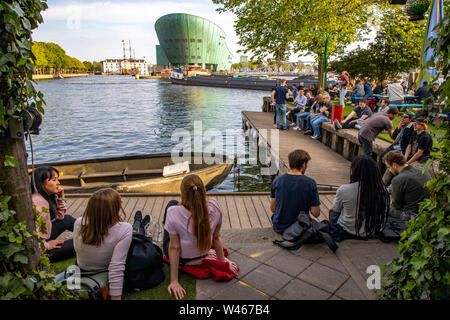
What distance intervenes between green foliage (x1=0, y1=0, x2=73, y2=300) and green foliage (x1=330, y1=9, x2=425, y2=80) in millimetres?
21537

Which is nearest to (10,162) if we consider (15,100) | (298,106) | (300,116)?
(15,100)

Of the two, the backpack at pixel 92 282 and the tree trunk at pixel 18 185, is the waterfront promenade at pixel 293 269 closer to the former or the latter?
the backpack at pixel 92 282

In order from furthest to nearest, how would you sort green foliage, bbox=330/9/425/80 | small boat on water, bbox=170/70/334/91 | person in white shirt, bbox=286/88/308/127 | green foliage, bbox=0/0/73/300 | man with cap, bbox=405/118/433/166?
small boat on water, bbox=170/70/334/91 < green foliage, bbox=330/9/425/80 < person in white shirt, bbox=286/88/308/127 < man with cap, bbox=405/118/433/166 < green foliage, bbox=0/0/73/300

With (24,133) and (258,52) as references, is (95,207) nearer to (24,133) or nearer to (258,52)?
(24,133)

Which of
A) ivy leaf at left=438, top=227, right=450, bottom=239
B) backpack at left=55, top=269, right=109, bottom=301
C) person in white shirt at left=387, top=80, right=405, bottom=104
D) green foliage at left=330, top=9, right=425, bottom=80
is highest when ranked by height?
green foliage at left=330, top=9, right=425, bottom=80

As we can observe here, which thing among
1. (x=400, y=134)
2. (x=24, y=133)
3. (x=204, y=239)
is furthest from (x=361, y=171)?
(x=400, y=134)

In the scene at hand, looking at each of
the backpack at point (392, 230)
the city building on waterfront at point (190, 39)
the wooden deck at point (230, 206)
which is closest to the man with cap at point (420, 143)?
the wooden deck at point (230, 206)

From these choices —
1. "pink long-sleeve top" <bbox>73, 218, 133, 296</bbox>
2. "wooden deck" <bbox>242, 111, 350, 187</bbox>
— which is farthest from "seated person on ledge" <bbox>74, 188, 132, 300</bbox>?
"wooden deck" <bbox>242, 111, 350, 187</bbox>

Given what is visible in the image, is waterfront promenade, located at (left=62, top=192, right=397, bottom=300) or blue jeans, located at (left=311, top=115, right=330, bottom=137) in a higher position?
blue jeans, located at (left=311, top=115, right=330, bottom=137)

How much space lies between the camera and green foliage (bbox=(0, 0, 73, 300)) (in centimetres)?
177

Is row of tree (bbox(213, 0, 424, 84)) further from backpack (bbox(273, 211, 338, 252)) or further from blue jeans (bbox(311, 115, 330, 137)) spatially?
backpack (bbox(273, 211, 338, 252))

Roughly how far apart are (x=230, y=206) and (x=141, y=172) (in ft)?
15.9

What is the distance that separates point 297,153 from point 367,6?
1804 centimetres

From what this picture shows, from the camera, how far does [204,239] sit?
3230 millimetres
